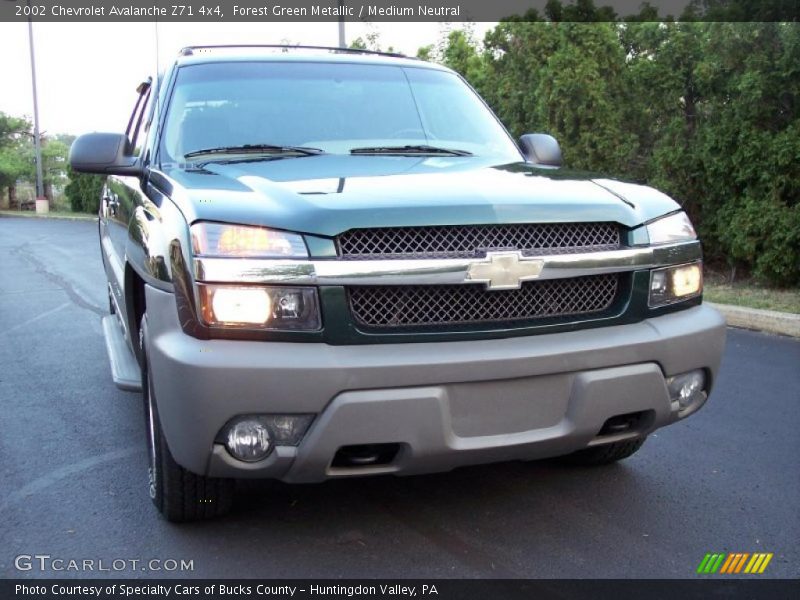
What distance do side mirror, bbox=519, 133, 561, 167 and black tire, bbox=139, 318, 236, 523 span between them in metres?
2.25

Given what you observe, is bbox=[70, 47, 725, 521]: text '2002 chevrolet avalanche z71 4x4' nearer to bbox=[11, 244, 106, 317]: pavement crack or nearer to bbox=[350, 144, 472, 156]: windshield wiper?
bbox=[350, 144, 472, 156]: windshield wiper

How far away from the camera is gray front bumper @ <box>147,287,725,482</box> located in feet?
8.19

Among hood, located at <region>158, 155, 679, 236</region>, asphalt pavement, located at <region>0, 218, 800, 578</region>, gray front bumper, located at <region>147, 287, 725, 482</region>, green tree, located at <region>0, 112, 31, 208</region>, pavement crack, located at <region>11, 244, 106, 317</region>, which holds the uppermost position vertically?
hood, located at <region>158, 155, 679, 236</region>

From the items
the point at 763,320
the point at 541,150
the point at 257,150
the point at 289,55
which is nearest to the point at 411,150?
the point at 257,150

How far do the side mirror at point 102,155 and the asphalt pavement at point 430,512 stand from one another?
4.56ft

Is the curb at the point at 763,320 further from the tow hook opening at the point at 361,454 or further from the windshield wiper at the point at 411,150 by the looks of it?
the tow hook opening at the point at 361,454

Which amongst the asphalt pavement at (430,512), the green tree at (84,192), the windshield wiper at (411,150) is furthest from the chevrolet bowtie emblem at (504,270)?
the green tree at (84,192)

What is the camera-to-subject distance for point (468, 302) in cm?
275

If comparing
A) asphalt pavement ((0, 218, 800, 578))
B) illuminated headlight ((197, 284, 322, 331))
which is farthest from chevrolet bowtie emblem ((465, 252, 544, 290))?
asphalt pavement ((0, 218, 800, 578))

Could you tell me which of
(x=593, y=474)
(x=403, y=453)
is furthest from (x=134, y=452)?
(x=593, y=474)

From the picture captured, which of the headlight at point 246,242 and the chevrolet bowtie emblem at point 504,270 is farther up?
the headlight at point 246,242

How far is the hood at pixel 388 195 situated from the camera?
263cm

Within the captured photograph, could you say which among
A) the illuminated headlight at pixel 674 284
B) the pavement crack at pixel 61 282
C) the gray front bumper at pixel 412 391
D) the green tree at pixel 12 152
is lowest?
the green tree at pixel 12 152

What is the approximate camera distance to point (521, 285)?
2.77 m
